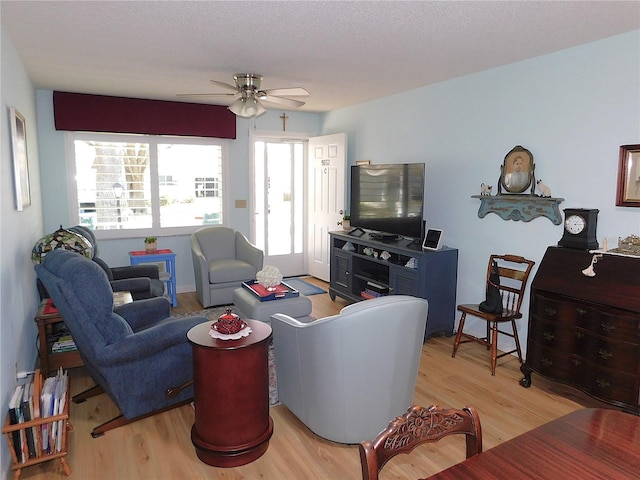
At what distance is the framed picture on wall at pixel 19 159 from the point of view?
9.64ft

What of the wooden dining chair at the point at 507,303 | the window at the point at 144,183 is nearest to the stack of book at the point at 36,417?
the wooden dining chair at the point at 507,303

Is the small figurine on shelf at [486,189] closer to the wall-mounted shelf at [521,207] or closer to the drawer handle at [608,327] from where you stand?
the wall-mounted shelf at [521,207]

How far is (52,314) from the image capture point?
3168 mm

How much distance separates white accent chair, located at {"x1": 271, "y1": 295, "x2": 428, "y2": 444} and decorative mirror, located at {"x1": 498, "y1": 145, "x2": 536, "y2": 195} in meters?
1.78

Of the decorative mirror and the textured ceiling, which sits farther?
the decorative mirror

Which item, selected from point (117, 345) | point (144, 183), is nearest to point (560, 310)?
point (117, 345)

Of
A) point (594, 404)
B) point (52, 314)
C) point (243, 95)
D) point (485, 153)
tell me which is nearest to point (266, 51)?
point (243, 95)

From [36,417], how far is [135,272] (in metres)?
2.52

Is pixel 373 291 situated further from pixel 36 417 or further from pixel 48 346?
pixel 36 417

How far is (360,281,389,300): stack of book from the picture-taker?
4.79 m

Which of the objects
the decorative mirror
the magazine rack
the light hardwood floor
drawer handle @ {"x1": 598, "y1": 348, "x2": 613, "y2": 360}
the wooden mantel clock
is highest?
the decorative mirror

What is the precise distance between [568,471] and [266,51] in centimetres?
311

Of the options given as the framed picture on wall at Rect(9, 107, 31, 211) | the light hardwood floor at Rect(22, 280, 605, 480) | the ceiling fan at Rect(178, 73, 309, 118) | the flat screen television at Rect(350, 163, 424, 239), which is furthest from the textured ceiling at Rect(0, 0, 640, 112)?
the light hardwood floor at Rect(22, 280, 605, 480)

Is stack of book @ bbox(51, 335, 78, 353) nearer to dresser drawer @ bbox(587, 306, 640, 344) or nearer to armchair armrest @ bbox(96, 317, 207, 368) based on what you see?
armchair armrest @ bbox(96, 317, 207, 368)
